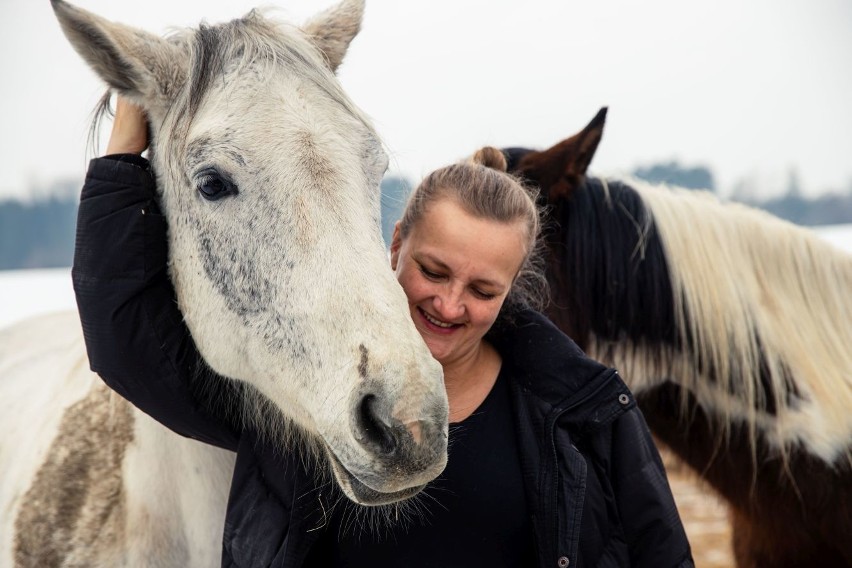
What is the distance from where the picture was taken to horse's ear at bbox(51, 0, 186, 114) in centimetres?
152

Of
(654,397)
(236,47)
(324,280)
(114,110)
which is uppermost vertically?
(236,47)

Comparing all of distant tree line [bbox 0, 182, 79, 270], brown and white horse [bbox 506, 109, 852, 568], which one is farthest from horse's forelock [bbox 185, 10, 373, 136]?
distant tree line [bbox 0, 182, 79, 270]

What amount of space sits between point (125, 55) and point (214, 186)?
352 mm

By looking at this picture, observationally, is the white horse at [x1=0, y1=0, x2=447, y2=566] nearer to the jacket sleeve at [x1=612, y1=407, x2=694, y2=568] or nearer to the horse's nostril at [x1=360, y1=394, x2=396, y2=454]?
the horse's nostril at [x1=360, y1=394, x2=396, y2=454]

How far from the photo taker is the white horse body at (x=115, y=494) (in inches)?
70.0

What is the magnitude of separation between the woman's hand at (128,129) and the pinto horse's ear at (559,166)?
4.89 feet

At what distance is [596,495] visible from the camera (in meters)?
1.72

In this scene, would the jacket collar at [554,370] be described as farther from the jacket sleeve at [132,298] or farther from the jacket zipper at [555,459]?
the jacket sleeve at [132,298]

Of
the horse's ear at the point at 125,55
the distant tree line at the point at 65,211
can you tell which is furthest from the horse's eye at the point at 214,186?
the distant tree line at the point at 65,211

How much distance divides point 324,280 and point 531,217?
68cm

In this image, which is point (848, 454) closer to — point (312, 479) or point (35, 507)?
point (312, 479)

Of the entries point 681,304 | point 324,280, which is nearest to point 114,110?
point 324,280

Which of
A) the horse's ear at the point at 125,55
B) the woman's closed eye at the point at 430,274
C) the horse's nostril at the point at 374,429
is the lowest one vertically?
the horse's nostril at the point at 374,429

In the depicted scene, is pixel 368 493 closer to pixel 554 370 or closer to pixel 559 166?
pixel 554 370
